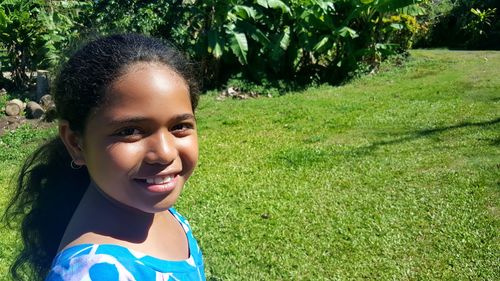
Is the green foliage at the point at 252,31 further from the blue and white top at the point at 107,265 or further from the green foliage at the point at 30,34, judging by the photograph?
the blue and white top at the point at 107,265

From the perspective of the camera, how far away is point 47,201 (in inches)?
73.4

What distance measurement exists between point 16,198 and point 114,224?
655mm

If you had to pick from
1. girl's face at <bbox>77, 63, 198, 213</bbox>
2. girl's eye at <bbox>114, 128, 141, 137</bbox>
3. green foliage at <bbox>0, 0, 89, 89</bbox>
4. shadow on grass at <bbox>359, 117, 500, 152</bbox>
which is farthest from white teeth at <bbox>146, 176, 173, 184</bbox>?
green foliage at <bbox>0, 0, 89, 89</bbox>

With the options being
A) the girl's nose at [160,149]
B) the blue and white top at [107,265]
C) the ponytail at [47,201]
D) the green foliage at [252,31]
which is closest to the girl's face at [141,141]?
the girl's nose at [160,149]

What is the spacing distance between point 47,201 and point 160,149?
0.67 metres

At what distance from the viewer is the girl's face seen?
1397mm

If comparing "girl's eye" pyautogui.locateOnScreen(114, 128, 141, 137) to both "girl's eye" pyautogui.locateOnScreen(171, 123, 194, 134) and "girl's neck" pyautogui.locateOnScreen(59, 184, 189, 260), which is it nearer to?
"girl's eye" pyautogui.locateOnScreen(171, 123, 194, 134)

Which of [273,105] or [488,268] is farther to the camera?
[273,105]

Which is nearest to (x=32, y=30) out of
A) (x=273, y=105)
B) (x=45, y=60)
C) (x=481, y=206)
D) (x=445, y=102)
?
(x=45, y=60)

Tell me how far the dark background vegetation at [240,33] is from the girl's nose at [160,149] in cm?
884

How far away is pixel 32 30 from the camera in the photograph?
11.0 metres

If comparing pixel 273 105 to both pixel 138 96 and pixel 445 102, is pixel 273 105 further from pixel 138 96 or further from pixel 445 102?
pixel 138 96

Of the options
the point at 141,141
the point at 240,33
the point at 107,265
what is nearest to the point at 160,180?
the point at 141,141

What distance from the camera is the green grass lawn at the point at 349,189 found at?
386 cm
